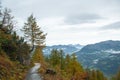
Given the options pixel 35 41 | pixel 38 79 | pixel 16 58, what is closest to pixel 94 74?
pixel 35 41

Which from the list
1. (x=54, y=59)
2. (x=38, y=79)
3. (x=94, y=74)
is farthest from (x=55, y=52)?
(x=38, y=79)

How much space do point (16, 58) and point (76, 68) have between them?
52251mm

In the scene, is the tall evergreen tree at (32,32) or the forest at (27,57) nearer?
the forest at (27,57)

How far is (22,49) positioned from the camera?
5756 centimetres

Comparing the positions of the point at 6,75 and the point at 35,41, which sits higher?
the point at 35,41

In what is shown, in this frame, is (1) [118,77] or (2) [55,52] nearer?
(2) [55,52]

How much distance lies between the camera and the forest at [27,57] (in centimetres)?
3943

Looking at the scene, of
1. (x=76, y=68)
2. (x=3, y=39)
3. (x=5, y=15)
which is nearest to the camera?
(x=3, y=39)

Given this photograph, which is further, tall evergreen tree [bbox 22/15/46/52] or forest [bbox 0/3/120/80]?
tall evergreen tree [bbox 22/15/46/52]

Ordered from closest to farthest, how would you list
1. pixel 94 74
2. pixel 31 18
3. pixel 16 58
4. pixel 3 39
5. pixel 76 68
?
pixel 3 39 → pixel 16 58 → pixel 31 18 → pixel 76 68 → pixel 94 74

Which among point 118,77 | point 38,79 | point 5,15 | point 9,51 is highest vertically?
point 5,15

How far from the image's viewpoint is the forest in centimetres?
3943

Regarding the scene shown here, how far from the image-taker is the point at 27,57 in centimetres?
6344

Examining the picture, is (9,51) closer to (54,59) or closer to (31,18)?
(31,18)
